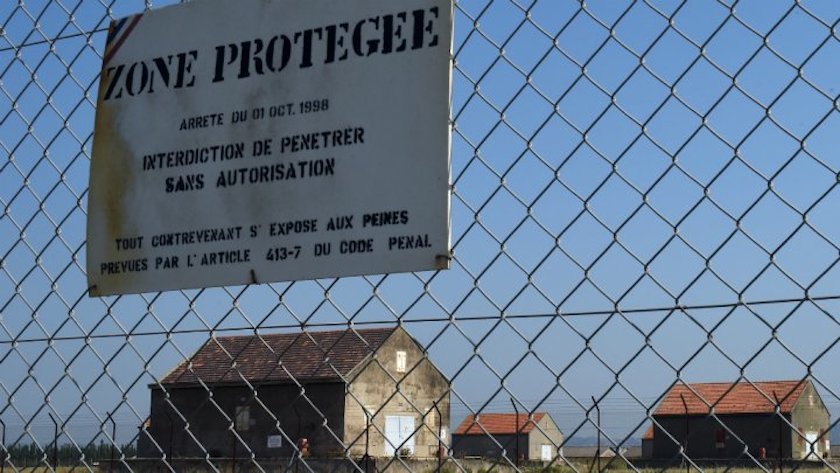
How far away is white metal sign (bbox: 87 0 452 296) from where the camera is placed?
9.14 ft

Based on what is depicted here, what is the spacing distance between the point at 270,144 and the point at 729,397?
4.81ft

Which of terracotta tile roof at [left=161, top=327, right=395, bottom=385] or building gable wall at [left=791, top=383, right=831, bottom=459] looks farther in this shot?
terracotta tile roof at [left=161, top=327, right=395, bottom=385]

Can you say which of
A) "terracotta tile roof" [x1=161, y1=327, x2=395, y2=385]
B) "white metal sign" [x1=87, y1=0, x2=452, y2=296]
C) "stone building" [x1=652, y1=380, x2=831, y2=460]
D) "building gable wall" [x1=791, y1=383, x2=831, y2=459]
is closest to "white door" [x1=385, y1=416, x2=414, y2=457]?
"terracotta tile roof" [x1=161, y1=327, x2=395, y2=385]

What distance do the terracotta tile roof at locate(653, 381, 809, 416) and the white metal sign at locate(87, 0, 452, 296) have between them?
2.43ft

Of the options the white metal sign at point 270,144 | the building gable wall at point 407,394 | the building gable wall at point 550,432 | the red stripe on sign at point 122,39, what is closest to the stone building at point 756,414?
the building gable wall at point 550,432

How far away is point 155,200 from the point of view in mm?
3244

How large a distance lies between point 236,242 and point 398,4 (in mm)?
832

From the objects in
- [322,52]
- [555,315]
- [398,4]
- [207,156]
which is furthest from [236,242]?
[555,315]

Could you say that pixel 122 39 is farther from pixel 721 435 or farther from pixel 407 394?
pixel 721 435

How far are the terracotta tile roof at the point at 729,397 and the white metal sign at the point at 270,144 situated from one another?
0.74 meters

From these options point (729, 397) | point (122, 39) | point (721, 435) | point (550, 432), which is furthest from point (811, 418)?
point (721, 435)

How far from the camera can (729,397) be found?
2.79 metres

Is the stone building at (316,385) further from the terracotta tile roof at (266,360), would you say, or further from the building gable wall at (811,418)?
the building gable wall at (811,418)

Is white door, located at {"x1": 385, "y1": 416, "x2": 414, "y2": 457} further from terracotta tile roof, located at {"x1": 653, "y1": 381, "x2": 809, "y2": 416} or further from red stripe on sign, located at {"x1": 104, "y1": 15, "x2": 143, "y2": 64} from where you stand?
red stripe on sign, located at {"x1": 104, "y1": 15, "x2": 143, "y2": 64}
